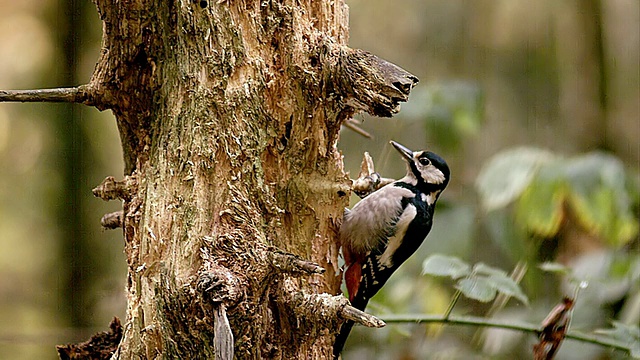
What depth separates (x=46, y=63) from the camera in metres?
4.55

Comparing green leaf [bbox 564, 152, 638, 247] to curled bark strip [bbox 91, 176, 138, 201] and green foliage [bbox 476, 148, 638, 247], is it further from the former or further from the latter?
curled bark strip [bbox 91, 176, 138, 201]

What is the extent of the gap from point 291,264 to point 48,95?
734 millimetres

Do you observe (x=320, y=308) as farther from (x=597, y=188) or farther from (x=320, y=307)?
(x=597, y=188)

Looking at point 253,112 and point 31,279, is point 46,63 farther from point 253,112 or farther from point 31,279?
point 253,112

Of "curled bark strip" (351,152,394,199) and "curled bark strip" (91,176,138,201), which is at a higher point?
"curled bark strip" (91,176,138,201)

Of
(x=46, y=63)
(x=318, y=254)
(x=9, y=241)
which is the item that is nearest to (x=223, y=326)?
(x=318, y=254)

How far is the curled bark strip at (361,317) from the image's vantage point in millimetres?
1428

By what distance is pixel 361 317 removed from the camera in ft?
4.76

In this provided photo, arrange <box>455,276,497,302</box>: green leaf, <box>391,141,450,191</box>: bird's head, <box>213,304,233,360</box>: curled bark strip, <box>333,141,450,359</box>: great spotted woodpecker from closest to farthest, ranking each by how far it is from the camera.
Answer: <box>213,304,233,360</box>: curled bark strip < <box>455,276,497,302</box>: green leaf < <box>333,141,450,359</box>: great spotted woodpecker < <box>391,141,450,191</box>: bird's head

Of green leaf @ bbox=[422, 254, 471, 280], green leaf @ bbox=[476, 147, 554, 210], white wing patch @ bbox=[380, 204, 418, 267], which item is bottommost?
white wing patch @ bbox=[380, 204, 418, 267]

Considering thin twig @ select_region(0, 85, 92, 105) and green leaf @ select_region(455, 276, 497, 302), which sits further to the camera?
green leaf @ select_region(455, 276, 497, 302)

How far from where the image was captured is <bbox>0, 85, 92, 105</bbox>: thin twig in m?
1.64

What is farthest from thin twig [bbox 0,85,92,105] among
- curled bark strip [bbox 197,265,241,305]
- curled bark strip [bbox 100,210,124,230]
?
curled bark strip [bbox 197,265,241,305]

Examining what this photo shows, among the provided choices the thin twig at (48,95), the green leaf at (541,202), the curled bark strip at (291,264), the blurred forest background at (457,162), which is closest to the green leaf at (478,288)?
the blurred forest background at (457,162)
